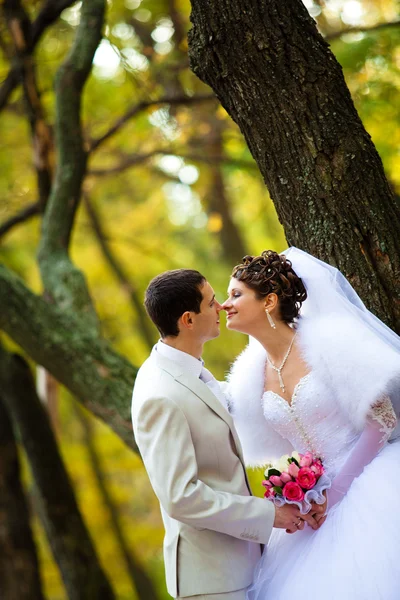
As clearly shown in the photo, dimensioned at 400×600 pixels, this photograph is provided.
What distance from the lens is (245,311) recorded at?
3488mm

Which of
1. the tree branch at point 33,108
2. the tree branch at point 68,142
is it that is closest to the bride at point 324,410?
the tree branch at point 68,142

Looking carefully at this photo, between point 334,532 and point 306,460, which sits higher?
point 306,460

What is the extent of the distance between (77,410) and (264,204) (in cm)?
594

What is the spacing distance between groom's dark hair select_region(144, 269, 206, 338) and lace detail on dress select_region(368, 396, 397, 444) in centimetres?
93

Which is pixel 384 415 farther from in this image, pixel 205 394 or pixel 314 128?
pixel 314 128

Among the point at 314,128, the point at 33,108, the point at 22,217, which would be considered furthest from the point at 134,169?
the point at 314,128

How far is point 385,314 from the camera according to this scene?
3.61 m

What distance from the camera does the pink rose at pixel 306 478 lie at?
3.07 metres

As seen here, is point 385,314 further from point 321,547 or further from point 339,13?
point 339,13

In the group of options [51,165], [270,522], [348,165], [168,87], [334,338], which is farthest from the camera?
[168,87]

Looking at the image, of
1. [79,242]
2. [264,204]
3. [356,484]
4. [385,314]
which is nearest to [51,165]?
[385,314]

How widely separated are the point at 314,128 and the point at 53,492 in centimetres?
485

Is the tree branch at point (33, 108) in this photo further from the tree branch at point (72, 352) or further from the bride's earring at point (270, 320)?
the bride's earring at point (270, 320)

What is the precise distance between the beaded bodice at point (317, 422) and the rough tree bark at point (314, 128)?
1.86 ft
